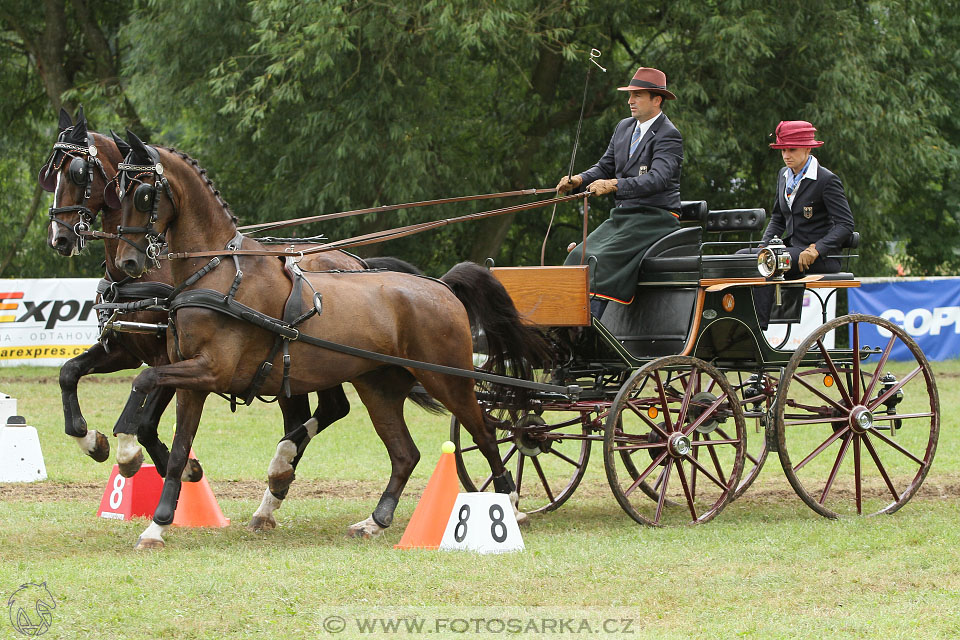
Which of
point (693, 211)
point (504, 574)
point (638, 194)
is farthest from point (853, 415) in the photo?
point (504, 574)

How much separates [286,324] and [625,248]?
2.24 meters

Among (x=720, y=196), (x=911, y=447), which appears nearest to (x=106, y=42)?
(x=720, y=196)

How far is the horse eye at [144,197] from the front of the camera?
5.97 m

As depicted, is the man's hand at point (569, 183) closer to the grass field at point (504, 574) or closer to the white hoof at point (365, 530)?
the grass field at point (504, 574)

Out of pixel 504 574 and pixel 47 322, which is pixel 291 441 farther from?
pixel 47 322

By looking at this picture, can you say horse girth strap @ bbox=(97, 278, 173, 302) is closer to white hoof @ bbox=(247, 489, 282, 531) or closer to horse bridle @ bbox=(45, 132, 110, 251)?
horse bridle @ bbox=(45, 132, 110, 251)

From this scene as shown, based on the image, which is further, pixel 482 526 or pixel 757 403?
pixel 757 403

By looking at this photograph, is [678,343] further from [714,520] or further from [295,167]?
[295,167]

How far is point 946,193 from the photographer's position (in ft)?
69.8

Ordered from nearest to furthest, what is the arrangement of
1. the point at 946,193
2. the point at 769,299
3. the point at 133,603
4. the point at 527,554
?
the point at 133,603, the point at 527,554, the point at 769,299, the point at 946,193

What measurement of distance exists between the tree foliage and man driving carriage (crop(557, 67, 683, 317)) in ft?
21.5

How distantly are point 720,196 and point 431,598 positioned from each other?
45.4 feet

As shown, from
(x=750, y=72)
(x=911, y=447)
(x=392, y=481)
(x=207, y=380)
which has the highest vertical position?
(x=750, y=72)

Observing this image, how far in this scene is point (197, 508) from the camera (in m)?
7.02
